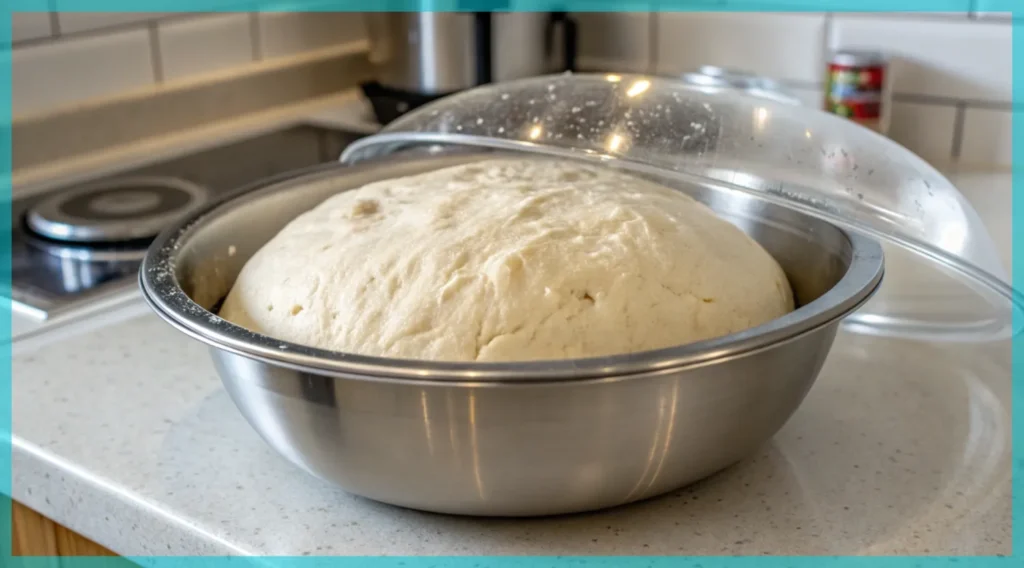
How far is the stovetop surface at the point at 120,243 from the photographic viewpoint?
0.92m

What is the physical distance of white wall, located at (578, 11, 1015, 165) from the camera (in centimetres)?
119

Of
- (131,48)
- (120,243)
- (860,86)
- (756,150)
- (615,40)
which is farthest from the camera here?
(615,40)

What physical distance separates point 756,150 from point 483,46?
682mm

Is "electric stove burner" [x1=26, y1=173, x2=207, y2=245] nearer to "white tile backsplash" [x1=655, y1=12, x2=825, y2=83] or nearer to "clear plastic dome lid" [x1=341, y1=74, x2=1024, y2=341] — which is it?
"clear plastic dome lid" [x1=341, y1=74, x2=1024, y2=341]

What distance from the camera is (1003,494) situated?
0.64 metres

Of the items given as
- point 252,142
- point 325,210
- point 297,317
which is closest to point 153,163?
point 252,142

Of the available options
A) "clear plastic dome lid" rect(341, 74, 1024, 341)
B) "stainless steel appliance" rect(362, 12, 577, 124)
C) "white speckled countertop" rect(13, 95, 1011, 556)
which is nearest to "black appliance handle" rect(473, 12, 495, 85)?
"stainless steel appliance" rect(362, 12, 577, 124)

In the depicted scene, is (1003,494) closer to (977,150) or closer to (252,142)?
(977,150)

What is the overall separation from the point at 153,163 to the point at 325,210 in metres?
0.60

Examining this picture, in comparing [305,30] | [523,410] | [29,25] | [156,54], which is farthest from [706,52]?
[523,410]

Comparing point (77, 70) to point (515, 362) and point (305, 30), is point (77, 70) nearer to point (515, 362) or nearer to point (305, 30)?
point (305, 30)

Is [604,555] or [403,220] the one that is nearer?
[604,555]

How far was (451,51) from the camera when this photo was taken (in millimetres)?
1315

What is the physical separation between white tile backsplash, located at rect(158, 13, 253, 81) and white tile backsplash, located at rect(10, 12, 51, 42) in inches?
5.8
